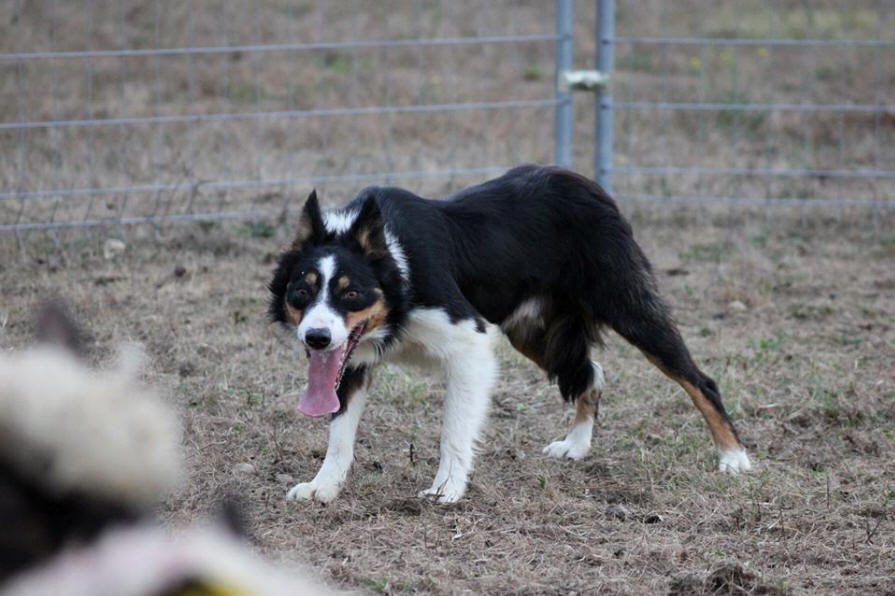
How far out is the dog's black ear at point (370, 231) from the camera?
437 centimetres

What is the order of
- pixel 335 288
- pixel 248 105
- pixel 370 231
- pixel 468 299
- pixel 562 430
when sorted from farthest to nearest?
pixel 248 105 → pixel 562 430 → pixel 468 299 → pixel 370 231 → pixel 335 288

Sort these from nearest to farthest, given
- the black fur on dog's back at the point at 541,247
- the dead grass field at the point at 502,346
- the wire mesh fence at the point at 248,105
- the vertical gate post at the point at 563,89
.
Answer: the dead grass field at the point at 502,346, the black fur on dog's back at the point at 541,247, the wire mesh fence at the point at 248,105, the vertical gate post at the point at 563,89

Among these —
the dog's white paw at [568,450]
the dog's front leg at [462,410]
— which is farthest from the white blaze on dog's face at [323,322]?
the dog's white paw at [568,450]

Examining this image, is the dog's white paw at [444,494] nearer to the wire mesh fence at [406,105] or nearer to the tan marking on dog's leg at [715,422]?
the tan marking on dog's leg at [715,422]

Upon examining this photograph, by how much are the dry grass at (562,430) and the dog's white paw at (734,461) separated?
70 millimetres

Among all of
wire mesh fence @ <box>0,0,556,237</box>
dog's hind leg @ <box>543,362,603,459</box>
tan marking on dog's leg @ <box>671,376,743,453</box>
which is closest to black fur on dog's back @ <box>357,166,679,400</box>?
dog's hind leg @ <box>543,362,603,459</box>

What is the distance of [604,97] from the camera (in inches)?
313

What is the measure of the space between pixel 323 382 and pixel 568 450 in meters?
1.14

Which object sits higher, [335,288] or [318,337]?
[335,288]

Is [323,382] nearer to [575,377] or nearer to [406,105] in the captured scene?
[575,377]

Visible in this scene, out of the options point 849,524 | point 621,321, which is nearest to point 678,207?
point 621,321

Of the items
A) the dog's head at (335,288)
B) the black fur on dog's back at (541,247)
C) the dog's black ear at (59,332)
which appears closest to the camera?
the dog's black ear at (59,332)

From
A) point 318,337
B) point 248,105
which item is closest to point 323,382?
point 318,337

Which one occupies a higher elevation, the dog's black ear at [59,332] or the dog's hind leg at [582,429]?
the dog's black ear at [59,332]
